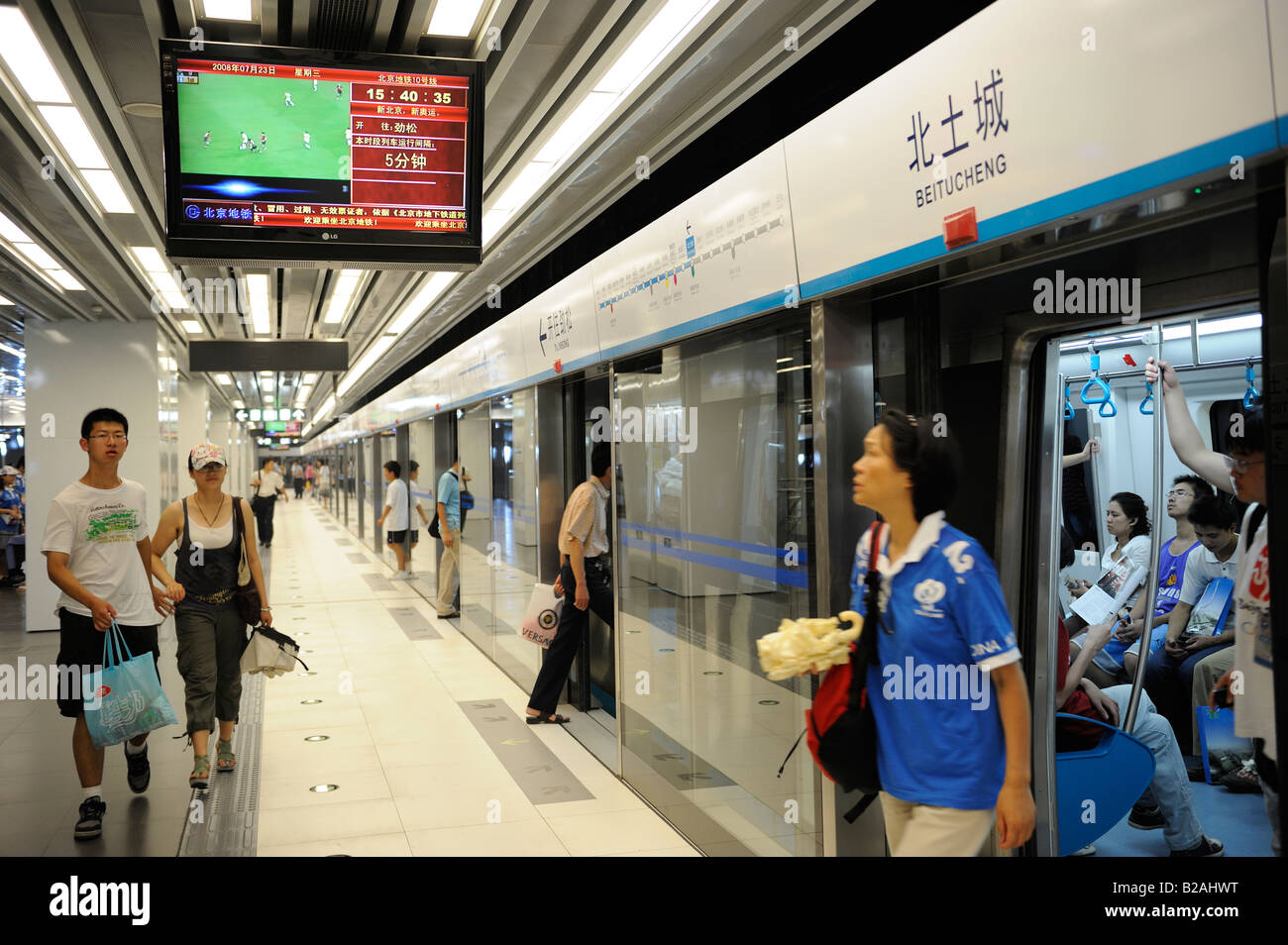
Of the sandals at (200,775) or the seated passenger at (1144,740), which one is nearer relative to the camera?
the seated passenger at (1144,740)

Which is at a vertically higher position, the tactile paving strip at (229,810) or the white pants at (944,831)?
the white pants at (944,831)

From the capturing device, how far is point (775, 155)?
127 inches

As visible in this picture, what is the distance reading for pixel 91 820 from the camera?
13.6ft

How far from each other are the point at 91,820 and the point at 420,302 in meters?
5.39

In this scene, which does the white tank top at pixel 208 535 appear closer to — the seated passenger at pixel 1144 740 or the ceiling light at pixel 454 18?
the ceiling light at pixel 454 18

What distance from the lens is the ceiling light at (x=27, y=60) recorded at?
3.31 metres

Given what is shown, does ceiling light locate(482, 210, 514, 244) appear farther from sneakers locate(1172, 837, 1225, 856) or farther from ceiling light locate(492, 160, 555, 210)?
sneakers locate(1172, 837, 1225, 856)

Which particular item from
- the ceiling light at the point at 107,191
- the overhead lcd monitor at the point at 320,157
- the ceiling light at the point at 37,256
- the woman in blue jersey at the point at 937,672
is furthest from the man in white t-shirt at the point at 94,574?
the woman in blue jersey at the point at 937,672

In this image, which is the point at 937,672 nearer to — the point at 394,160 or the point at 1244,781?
the point at 394,160

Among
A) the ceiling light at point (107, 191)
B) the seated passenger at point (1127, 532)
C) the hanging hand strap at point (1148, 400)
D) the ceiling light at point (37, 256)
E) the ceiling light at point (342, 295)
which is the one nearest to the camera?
the hanging hand strap at point (1148, 400)

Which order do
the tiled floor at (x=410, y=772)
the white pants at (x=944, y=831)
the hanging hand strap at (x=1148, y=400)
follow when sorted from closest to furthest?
the white pants at (x=944, y=831)
the tiled floor at (x=410, y=772)
the hanging hand strap at (x=1148, y=400)

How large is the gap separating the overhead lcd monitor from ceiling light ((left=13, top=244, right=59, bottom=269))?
3.64 m

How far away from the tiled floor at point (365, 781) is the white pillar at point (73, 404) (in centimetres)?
140

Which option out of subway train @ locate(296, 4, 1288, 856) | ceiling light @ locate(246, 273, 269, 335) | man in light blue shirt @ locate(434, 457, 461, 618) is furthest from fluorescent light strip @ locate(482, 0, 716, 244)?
man in light blue shirt @ locate(434, 457, 461, 618)
